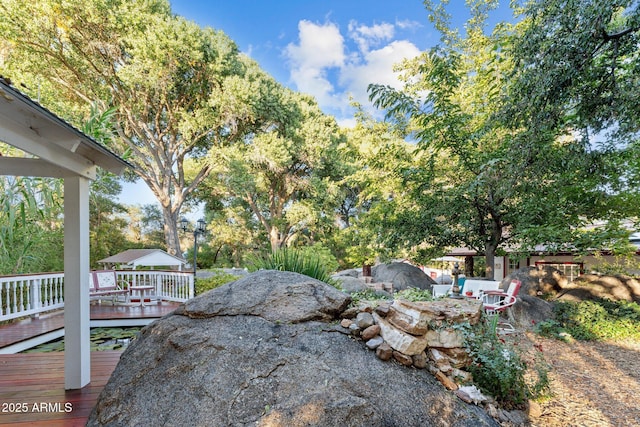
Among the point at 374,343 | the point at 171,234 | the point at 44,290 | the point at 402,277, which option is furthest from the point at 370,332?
the point at 171,234

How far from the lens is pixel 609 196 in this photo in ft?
18.8

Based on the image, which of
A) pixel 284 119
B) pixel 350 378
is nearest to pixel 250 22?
pixel 284 119

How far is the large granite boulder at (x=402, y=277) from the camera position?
354 inches

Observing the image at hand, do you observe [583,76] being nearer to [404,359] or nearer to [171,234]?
[404,359]

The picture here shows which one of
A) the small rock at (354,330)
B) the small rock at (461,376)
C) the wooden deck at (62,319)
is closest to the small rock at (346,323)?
the small rock at (354,330)

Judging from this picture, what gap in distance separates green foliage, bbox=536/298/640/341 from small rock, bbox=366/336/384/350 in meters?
5.00

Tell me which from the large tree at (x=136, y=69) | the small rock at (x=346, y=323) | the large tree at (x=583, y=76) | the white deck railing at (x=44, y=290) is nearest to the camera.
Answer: the small rock at (x=346, y=323)

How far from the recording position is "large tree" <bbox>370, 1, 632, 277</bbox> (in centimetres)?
504

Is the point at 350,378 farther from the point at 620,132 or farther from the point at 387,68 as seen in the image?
the point at 387,68

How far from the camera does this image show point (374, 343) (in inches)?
98.2

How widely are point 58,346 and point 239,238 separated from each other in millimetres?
11811

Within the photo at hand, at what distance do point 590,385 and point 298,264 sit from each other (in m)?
3.90

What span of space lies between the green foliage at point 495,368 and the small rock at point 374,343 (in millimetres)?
819

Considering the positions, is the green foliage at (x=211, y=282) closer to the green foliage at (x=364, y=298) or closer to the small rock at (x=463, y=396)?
the green foliage at (x=364, y=298)
